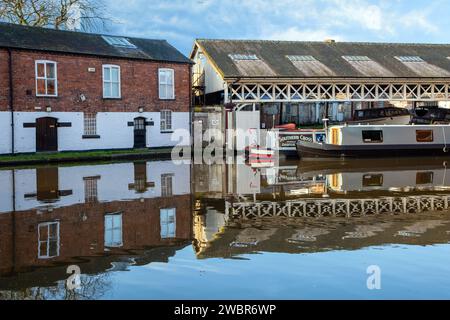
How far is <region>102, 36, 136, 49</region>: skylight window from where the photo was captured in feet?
96.1

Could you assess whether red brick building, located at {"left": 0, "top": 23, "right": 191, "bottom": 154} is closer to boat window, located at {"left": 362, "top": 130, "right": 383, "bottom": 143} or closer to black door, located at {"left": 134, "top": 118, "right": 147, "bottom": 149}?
black door, located at {"left": 134, "top": 118, "right": 147, "bottom": 149}

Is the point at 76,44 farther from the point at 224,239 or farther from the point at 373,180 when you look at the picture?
the point at 224,239

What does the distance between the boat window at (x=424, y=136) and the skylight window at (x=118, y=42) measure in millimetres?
16613

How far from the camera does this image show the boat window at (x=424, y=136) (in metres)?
25.0

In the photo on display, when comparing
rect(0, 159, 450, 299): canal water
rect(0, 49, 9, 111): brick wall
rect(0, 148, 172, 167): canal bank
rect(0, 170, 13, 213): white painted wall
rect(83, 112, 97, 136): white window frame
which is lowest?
rect(0, 159, 450, 299): canal water

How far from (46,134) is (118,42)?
754 cm

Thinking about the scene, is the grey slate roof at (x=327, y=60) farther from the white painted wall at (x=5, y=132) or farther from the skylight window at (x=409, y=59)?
the white painted wall at (x=5, y=132)

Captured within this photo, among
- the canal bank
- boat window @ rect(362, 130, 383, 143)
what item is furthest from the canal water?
boat window @ rect(362, 130, 383, 143)

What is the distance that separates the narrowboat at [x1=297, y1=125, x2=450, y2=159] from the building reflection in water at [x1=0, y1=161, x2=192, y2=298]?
913 cm

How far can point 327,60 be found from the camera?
104 feet

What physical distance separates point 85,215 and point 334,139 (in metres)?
16.6

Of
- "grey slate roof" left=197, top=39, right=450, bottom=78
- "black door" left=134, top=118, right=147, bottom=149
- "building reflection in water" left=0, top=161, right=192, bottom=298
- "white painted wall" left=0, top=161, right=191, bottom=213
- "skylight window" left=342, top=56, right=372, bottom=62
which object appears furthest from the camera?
"skylight window" left=342, top=56, right=372, bottom=62

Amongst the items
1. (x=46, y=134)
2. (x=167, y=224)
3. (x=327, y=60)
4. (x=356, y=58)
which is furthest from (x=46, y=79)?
(x=356, y=58)

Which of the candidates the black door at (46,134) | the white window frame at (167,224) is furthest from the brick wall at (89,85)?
the white window frame at (167,224)
